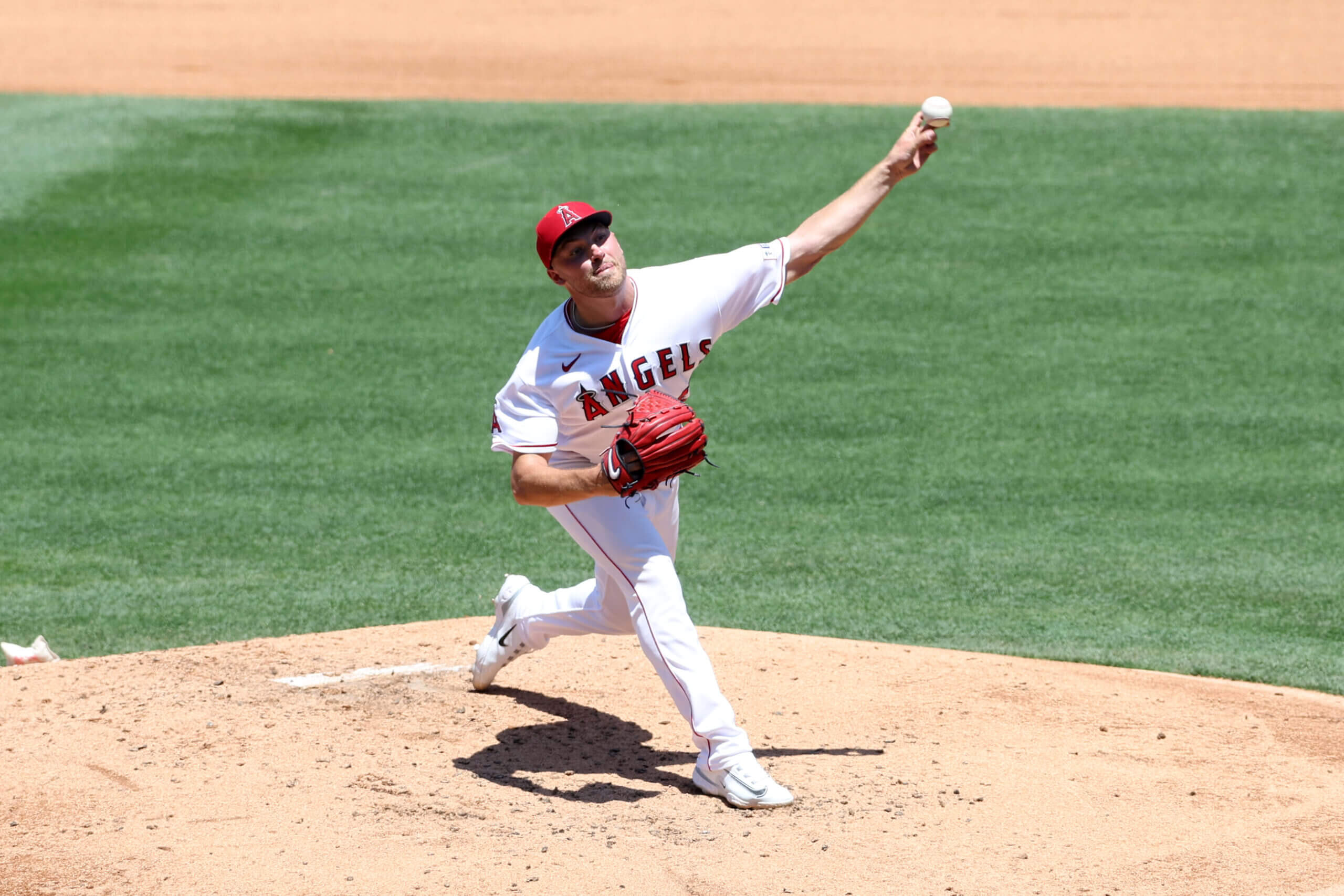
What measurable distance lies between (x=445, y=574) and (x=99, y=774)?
317 cm

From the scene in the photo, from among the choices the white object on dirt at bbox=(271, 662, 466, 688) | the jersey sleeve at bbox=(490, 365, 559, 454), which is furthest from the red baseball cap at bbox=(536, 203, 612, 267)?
the white object on dirt at bbox=(271, 662, 466, 688)

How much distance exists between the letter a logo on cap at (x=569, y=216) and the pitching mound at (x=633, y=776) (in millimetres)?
1776

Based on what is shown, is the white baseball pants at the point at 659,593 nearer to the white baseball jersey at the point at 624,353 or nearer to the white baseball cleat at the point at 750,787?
the white baseball cleat at the point at 750,787

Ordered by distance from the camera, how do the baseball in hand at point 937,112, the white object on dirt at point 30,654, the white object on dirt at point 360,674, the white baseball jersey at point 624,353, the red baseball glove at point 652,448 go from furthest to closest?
the white object on dirt at point 30,654, the white object on dirt at point 360,674, the baseball in hand at point 937,112, the white baseball jersey at point 624,353, the red baseball glove at point 652,448

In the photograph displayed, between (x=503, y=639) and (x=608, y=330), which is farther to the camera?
(x=503, y=639)

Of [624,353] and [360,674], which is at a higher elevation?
[624,353]

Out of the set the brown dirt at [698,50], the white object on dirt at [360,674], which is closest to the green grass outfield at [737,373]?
the white object on dirt at [360,674]

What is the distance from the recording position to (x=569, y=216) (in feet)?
14.9

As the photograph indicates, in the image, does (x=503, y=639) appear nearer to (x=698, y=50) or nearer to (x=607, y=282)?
(x=607, y=282)

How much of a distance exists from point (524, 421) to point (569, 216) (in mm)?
638

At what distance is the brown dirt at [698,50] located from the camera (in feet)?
58.0

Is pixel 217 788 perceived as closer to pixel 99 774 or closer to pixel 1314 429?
pixel 99 774

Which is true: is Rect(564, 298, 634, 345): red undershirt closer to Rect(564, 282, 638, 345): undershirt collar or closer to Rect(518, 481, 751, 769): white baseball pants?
Rect(564, 282, 638, 345): undershirt collar

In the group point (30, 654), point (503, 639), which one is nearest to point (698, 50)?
point (30, 654)
